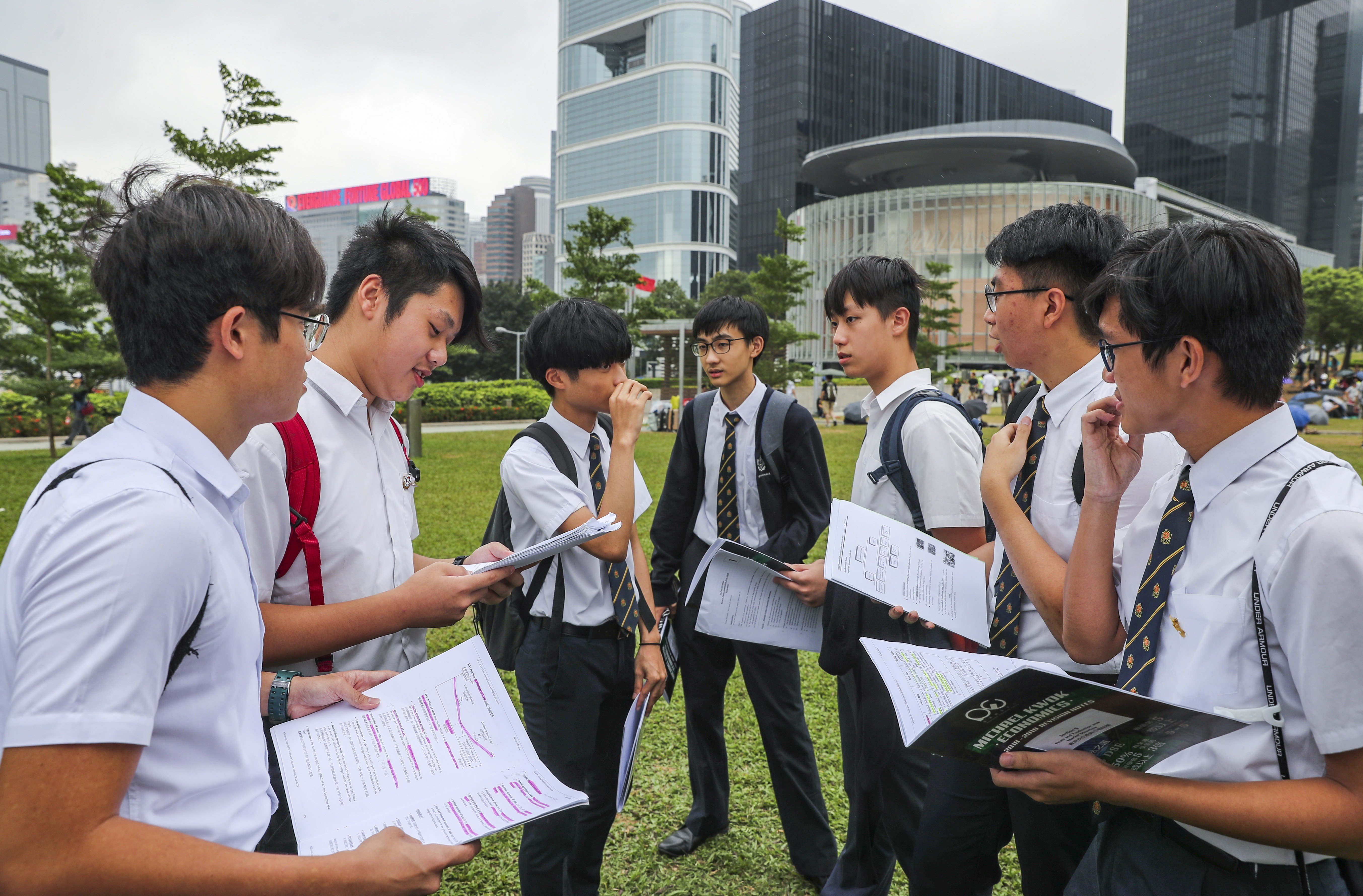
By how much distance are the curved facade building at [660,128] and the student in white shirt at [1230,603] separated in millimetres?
74235

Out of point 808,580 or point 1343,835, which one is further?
point 808,580

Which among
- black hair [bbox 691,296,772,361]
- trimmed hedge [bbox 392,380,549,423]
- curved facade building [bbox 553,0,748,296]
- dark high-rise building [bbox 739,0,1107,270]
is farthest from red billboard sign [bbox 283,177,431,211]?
black hair [bbox 691,296,772,361]

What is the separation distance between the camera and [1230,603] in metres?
1.23

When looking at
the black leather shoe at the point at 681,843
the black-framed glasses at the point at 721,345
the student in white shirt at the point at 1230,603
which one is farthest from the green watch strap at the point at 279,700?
the black-framed glasses at the point at 721,345

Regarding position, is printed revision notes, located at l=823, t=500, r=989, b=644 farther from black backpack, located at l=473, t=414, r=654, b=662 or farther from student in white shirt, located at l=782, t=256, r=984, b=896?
black backpack, located at l=473, t=414, r=654, b=662

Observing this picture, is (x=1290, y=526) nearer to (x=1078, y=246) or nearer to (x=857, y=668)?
(x=1078, y=246)

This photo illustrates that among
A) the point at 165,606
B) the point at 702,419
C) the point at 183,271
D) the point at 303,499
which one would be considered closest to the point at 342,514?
the point at 303,499

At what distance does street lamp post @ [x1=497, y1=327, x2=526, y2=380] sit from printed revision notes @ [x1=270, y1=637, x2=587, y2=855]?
29945 millimetres

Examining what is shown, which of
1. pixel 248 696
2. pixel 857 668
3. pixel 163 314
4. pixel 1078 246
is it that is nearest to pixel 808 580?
pixel 857 668

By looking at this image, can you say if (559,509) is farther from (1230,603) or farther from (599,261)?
(599,261)

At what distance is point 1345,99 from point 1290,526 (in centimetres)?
12277

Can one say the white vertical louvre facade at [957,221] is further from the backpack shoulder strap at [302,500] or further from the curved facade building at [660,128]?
the backpack shoulder strap at [302,500]

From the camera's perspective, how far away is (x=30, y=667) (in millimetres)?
835

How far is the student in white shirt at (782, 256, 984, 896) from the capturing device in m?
2.42
